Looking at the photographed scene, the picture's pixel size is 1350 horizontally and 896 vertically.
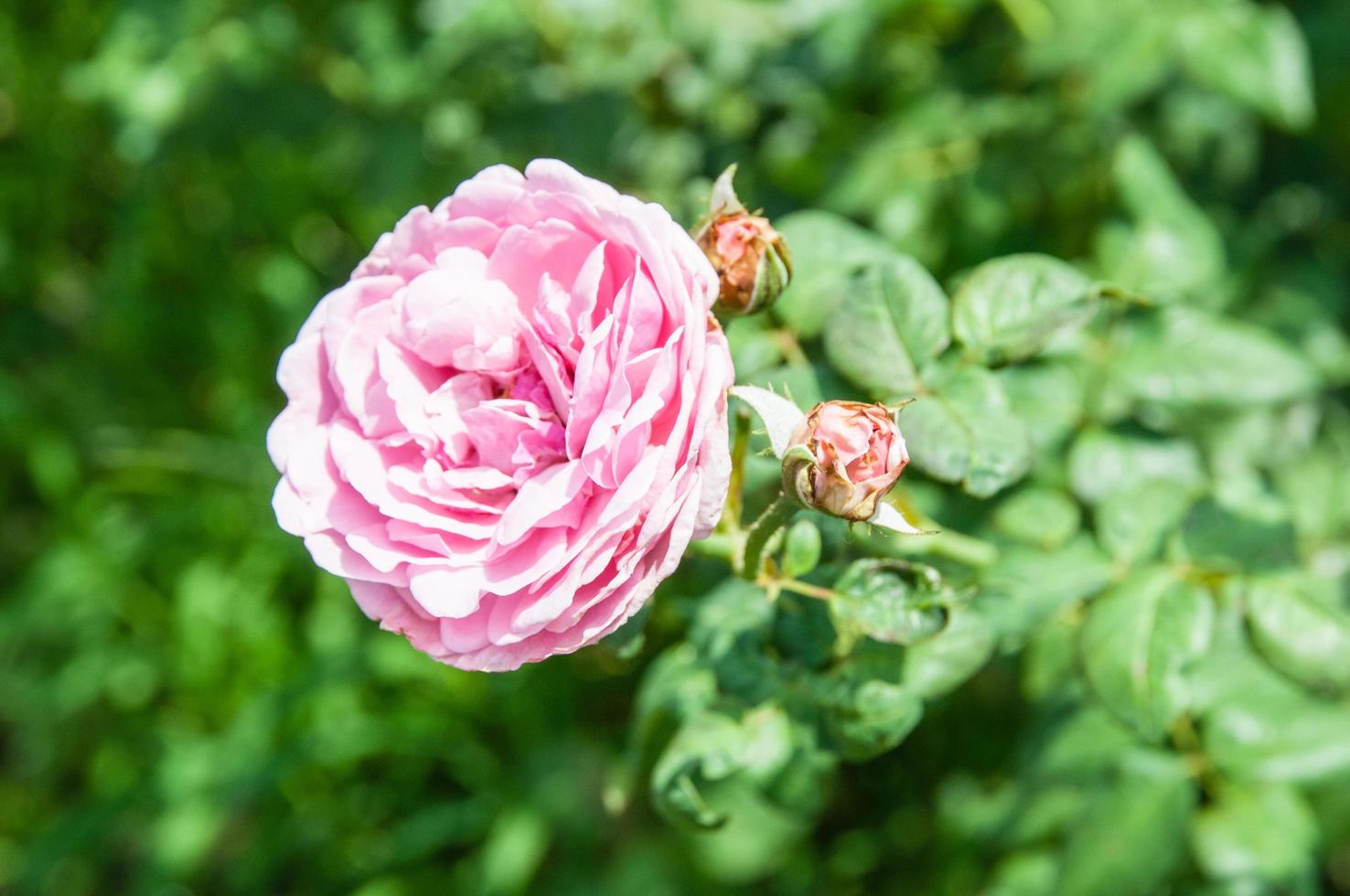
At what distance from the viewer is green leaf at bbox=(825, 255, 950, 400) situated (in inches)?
47.5

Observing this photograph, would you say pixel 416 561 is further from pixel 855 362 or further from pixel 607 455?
pixel 855 362

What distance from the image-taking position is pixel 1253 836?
59.9 inches

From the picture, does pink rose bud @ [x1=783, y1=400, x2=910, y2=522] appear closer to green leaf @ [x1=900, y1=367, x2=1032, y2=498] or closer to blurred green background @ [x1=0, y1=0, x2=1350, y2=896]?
green leaf @ [x1=900, y1=367, x2=1032, y2=498]

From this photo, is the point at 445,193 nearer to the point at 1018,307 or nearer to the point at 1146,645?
the point at 1018,307

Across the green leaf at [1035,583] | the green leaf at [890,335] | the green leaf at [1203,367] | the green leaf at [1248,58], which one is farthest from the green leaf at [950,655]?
the green leaf at [1248,58]

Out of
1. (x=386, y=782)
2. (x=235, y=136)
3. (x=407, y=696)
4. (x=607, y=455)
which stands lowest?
(x=386, y=782)

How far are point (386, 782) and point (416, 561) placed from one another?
179cm

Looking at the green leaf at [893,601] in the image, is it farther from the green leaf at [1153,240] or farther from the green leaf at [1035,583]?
the green leaf at [1153,240]

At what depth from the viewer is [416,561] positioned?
1005 mm

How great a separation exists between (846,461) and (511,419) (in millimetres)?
301

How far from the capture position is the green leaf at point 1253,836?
1514mm

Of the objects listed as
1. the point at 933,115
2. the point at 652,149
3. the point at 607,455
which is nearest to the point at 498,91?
the point at 652,149

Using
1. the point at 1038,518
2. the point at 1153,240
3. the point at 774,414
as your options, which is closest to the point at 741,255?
the point at 774,414

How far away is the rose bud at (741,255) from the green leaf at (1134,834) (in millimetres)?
891
